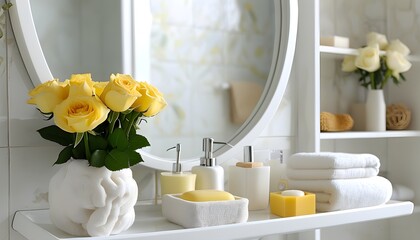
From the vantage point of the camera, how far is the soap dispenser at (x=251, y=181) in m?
1.27

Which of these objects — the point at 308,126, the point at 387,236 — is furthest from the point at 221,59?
the point at 387,236

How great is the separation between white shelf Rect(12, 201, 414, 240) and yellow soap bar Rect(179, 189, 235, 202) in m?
0.06

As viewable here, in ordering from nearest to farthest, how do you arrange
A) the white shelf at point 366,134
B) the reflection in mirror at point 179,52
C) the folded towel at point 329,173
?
the reflection in mirror at point 179,52, the folded towel at point 329,173, the white shelf at point 366,134

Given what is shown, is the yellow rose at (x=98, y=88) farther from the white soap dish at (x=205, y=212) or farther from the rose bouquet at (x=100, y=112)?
the white soap dish at (x=205, y=212)

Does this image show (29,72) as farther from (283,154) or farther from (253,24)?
(283,154)

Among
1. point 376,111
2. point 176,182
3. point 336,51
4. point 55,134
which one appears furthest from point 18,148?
point 376,111

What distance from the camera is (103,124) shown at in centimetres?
102

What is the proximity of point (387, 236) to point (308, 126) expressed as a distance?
1.81ft

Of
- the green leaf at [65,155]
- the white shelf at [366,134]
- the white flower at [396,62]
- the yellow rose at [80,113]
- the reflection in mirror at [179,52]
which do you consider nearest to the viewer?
the yellow rose at [80,113]

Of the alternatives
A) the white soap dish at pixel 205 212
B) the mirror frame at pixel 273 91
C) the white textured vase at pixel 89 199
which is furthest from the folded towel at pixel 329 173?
the white textured vase at pixel 89 199

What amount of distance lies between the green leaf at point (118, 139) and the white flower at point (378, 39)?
0.93m

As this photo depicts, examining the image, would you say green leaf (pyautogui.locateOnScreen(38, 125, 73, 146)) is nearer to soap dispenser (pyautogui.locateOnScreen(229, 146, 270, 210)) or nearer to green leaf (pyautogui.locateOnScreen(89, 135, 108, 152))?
green leaf (pyautogui.locateOnScreen(89, 135, 108, 152))

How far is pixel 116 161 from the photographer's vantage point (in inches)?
37.9

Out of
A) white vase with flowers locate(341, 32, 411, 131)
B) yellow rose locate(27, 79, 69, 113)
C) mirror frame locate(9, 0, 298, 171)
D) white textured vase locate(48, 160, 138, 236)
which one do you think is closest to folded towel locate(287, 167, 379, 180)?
mirror frame locate(9, 0, 298, 171)
